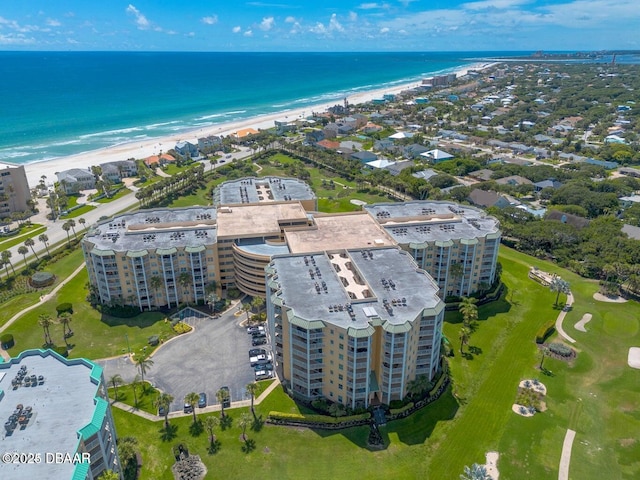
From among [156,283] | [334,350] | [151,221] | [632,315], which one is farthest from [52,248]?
[632,315]

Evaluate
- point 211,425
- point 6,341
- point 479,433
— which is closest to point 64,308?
point 6,341

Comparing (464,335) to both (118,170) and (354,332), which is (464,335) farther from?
(118,170)

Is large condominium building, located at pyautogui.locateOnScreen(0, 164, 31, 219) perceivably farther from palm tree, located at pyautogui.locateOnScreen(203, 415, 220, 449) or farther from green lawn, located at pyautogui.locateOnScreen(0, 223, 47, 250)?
palm tree, located at pyautogui.locateOnScreen(203, 415, 220, 449)

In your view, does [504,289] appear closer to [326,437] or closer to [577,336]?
[577,336]

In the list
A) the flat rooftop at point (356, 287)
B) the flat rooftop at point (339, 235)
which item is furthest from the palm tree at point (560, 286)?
the flat rooftop at point (339, 235)

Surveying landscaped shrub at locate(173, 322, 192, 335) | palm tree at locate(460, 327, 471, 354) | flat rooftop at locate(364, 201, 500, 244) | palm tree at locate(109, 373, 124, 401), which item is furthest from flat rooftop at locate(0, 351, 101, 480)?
flat rooftop at locate(364, 201, 500, 244)

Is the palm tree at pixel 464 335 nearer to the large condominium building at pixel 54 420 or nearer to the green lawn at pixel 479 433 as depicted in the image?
the green lawn at pixel 479 433

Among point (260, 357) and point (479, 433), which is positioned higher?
point (260, 357)
